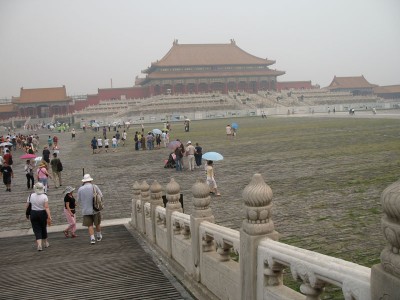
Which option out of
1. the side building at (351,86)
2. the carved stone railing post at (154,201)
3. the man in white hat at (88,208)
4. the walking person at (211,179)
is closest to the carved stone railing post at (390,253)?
the carved stone railing post at (154,201)

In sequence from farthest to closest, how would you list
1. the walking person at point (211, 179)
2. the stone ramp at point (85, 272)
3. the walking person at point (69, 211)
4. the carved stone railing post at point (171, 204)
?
the walking person at point (211, 179) < the walking person at point (69, 211) < the carved stone railing post at point (171, 204) < the stone ramp at point (85, 272)

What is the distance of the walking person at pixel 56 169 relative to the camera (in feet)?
54.0

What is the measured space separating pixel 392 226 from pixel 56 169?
15910mm

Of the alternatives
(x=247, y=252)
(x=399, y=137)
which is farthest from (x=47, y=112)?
(x=247, y=252)

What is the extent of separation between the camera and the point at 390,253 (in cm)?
241

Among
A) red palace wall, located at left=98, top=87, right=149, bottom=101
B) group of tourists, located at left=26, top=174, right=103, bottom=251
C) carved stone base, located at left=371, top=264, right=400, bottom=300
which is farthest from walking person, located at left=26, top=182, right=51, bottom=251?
red palace wall, located at left=98, top=87, right=149, bottom=101

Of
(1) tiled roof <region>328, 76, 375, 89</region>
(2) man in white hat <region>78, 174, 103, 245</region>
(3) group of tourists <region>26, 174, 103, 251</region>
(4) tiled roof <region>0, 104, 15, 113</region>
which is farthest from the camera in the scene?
(1) tiled roof <region>328, 76, 375, 89</region>

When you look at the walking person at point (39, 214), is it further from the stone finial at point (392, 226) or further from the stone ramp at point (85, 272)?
the stone finial at point (392, 226)

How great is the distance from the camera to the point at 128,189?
1564 cm

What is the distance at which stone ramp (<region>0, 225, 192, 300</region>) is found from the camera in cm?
557

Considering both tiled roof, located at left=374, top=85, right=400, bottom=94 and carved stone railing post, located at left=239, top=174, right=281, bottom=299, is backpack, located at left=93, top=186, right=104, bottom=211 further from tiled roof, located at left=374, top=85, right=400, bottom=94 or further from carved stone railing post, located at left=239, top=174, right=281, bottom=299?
tiled roof, located at left=374, top=85, right=400, bottom=94

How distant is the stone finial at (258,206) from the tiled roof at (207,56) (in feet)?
272

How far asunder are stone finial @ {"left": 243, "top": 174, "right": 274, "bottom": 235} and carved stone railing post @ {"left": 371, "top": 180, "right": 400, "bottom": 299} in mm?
1509

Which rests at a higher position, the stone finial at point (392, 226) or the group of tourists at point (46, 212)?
the stone finial at point (392, 226)
